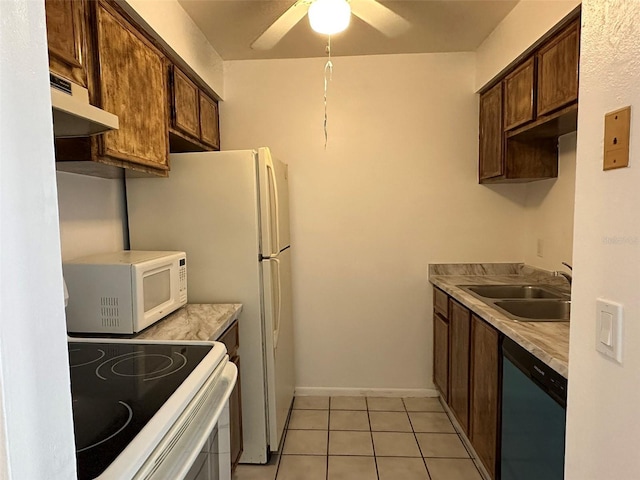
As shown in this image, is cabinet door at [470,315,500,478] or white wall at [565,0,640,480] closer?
white wall at [565,0,640,480]

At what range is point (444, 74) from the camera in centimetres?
293

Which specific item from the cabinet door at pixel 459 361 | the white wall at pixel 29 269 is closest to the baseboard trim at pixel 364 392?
the cabinet door at pixel 459 361

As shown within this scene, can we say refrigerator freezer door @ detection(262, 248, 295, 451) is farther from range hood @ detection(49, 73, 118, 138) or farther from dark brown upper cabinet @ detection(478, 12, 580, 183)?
dark brown upper cabinet @ detection(478, 12, 580, 183)

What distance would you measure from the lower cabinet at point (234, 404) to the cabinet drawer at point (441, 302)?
4.42 feet

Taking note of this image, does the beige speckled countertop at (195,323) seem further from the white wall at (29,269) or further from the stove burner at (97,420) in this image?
the white wall at (29,269)

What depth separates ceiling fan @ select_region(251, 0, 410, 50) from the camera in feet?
5.93

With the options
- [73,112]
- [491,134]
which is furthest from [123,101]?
[491,134]

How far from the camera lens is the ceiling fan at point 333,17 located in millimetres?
1807

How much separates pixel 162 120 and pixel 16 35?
1.81 meters

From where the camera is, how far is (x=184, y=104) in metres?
2.37

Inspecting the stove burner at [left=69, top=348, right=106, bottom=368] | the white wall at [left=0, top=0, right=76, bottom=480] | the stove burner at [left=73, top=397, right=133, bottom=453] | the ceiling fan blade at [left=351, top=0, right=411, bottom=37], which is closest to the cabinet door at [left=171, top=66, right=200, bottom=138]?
the ceiling fan blade at [left=351, top=0, right=411, bottom=37]

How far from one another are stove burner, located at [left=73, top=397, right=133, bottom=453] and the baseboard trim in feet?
7.41

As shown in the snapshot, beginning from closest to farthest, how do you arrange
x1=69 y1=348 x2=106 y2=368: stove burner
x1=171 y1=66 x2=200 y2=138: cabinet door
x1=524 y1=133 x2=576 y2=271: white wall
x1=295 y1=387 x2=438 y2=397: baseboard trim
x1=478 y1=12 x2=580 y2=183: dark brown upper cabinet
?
x1=69 y1=348 x2=106 y2=368: stove burner, x1=478 y1=12 x2=580 y2=183: dark brown upper cabinet, x1=171 y1=66 x2=200 y2=138: cabinet door, x1=524 y1=133 x2=576 y2=271: white wall, x1=295 y1=387 x2=438 y2=397: baseboard trim

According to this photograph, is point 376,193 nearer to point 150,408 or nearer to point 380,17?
point 380,17
